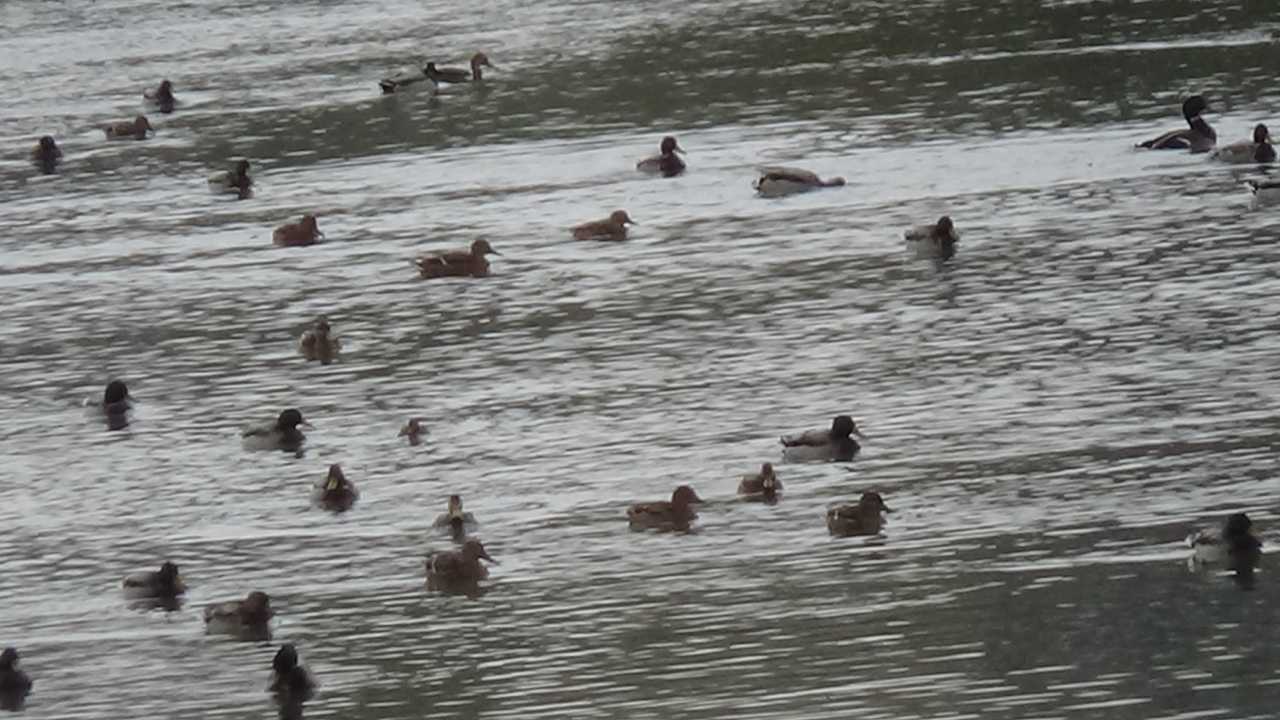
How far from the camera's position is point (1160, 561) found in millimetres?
20953

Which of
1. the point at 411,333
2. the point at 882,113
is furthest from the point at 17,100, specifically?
the point at 411,333

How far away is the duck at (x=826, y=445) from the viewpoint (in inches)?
963

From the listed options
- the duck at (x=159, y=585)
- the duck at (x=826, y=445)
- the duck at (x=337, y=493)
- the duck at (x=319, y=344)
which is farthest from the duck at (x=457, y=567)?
the duck at (x=319, y=344)

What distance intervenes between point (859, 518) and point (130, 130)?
24.6m

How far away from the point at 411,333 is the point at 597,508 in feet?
25.9

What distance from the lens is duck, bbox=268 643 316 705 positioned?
774 inches

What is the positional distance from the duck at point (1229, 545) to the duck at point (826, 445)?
431 cm

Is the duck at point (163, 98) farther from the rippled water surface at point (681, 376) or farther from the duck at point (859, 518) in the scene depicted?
the duck at point (859, 518)

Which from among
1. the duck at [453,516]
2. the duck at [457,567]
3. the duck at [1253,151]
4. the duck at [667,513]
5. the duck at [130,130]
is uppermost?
the duck at [130,130]

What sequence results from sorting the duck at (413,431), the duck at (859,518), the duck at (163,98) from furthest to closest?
the duck at (163,98) → the duck at (413,431) → the duck at (859,518)

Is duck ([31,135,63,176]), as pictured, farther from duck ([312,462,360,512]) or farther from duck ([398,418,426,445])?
duck ([312,462,360,512])

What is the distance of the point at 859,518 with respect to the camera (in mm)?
22281

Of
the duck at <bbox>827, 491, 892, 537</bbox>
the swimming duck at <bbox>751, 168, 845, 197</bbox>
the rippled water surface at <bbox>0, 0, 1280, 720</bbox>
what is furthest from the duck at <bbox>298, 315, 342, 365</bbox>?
the duck at <bbox>827, 491, 892, 537</bbox>

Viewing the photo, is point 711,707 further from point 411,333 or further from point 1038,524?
point 411,333
